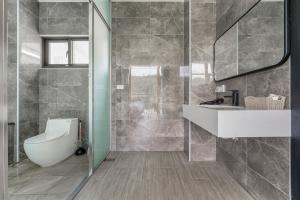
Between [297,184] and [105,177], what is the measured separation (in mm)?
2001

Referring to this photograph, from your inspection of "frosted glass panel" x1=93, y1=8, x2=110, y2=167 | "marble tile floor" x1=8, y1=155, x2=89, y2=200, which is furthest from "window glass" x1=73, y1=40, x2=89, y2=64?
"marble tile floor" x1=8, y1=155, x2=89, y2=200

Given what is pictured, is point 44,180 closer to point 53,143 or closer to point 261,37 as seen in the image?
point 53,143

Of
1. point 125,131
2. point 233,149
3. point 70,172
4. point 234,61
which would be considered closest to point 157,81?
point 125,131

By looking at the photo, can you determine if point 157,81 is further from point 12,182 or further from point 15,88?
point 12,182

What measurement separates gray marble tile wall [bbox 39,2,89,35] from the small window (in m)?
0.18

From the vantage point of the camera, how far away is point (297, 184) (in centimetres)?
148

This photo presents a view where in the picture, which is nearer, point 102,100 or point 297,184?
point 297,184

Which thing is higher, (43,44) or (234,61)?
(43,44)

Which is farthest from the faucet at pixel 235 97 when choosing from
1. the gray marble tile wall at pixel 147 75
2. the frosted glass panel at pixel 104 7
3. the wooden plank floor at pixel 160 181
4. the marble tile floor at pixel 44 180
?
the frosted glass panel at pixel 104 7

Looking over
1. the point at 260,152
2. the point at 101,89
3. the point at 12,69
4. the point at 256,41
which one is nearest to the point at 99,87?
the point at 101,89

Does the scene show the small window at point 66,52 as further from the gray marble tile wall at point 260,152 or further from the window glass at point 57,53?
the gray marble tile wall at point 260,152

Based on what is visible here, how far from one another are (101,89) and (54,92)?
1.03m

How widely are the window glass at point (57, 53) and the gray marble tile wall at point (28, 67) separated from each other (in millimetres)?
198

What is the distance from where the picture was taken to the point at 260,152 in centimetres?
195
